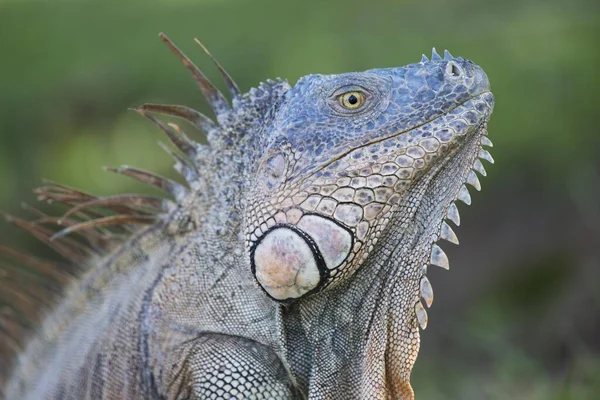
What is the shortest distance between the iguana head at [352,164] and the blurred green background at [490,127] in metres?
4.27

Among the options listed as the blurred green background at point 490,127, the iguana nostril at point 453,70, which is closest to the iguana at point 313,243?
the iguana nostril at point 453,70

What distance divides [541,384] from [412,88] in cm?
358

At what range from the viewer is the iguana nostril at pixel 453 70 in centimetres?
265

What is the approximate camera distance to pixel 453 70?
267cm

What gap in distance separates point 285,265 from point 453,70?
0.83 m

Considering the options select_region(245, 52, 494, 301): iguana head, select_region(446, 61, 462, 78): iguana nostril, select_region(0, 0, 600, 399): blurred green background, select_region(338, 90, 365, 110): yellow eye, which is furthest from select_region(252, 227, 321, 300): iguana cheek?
select_region(0, 0, 600, 399): blurred green background

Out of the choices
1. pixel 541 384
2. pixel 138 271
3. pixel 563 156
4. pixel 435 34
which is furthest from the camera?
pixel 435 34

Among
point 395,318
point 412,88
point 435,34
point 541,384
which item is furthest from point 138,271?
point 435,34

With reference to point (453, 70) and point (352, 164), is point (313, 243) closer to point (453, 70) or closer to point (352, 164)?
point (352, 164)

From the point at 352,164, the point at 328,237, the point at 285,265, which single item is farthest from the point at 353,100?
the point at 285,265

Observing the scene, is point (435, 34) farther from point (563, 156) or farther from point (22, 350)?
point (22, 350)

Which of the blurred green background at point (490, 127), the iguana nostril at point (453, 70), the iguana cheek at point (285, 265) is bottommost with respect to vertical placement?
the iguana cheek at point (285, 265)

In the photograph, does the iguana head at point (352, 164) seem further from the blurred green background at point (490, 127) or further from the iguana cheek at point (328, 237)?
the blurred green background at point (490, 127)

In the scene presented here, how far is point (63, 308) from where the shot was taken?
3.48m
